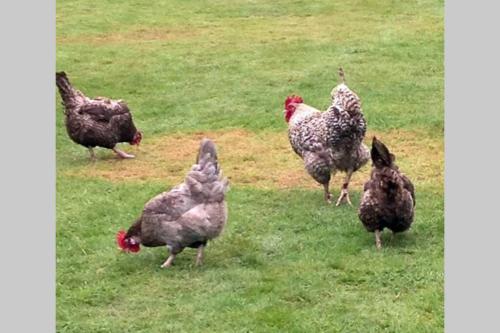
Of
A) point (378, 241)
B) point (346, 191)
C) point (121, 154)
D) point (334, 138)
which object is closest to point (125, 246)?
point (378, 241)

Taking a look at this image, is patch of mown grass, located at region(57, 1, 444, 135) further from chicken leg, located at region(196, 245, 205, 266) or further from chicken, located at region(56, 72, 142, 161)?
chicken leg, located at region(196, 245, 205, 266)

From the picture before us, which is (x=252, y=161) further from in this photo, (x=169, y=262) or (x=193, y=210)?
(x=193, y=210)

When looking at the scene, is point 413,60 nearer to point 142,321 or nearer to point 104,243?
point 104,243

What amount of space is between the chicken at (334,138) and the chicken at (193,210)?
2077 millimetres

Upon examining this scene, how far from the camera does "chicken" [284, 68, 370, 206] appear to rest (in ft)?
34.5

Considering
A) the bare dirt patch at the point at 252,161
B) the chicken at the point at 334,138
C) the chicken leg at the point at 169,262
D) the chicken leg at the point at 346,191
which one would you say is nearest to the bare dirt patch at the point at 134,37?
the bare dirt patch at the point at 252,161

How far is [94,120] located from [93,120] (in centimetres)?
2

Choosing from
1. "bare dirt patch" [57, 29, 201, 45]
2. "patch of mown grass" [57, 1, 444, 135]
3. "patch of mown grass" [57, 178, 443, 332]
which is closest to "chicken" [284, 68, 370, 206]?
"patch of mown grass" [57, 178, 443, 332]

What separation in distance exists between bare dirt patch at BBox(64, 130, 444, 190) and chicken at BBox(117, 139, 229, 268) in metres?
3.20

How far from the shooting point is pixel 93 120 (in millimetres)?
13375

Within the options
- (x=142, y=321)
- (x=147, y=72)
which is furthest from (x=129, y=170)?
(x=147, y=72)

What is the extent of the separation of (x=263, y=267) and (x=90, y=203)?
326cm

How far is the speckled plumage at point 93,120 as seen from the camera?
1338cm

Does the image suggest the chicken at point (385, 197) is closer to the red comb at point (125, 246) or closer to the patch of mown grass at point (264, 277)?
the patch of mown grass at point (264, 277)
